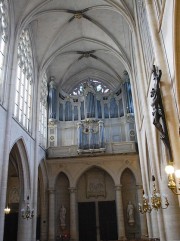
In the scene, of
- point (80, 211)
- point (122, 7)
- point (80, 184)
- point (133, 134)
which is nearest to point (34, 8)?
point (122, 7)

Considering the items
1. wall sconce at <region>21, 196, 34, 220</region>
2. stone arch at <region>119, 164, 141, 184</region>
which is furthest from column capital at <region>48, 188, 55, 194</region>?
stone arch at <region>119, 164, 141, 184</region>

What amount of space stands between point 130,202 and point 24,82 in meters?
13.1

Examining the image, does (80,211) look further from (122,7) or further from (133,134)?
(122,7)

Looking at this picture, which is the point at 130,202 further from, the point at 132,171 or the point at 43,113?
the point at 43,113

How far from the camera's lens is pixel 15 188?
928 inches

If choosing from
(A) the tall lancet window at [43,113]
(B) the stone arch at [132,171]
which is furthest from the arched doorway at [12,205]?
(B) the stone arch at [132,171]

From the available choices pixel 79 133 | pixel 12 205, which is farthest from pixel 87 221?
pixel 79 133

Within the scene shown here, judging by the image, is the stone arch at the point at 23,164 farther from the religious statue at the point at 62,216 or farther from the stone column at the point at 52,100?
the stone column at the point at 52,100

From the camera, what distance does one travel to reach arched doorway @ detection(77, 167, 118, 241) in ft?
73.6

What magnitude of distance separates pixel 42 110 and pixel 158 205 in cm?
1484

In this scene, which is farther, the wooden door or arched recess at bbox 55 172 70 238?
the wooden door

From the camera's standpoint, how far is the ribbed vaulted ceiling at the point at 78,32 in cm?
1784

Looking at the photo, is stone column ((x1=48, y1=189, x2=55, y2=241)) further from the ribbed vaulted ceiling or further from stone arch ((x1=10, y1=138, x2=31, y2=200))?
the ribbed vaulted ceiling

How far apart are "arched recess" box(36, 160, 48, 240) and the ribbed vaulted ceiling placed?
28.5 ft
